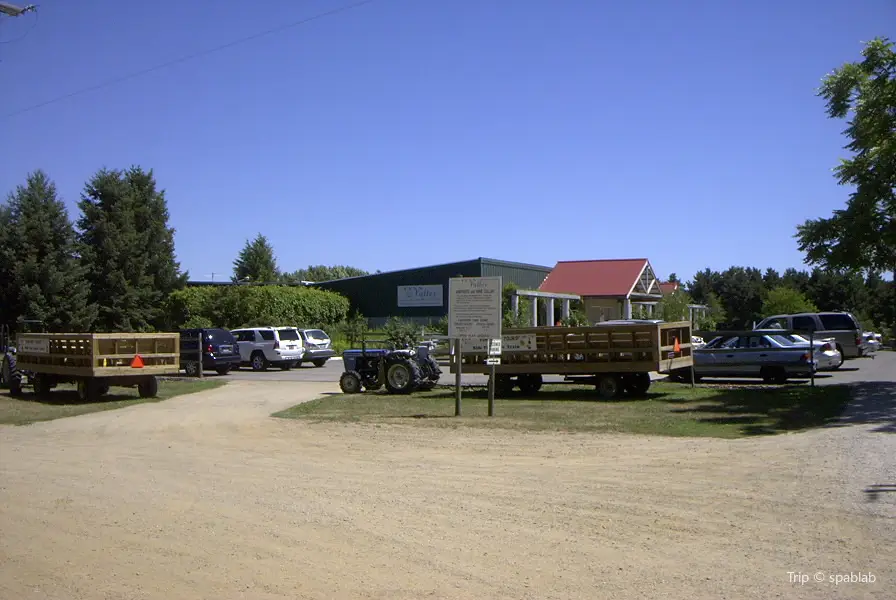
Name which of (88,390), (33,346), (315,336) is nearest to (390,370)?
(88,390)

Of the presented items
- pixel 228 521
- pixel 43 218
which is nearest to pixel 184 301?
pixel 43 218

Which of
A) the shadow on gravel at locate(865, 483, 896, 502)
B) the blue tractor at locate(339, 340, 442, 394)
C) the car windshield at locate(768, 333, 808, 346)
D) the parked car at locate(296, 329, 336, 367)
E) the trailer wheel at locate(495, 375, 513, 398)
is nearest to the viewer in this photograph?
the shadow on gravel at locate(865, 483, 896, 502)

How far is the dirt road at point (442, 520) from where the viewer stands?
600cm

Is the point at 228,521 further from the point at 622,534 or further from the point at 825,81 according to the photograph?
the point at 825,81

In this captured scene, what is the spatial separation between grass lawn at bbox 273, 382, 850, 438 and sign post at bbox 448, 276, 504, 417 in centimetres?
142

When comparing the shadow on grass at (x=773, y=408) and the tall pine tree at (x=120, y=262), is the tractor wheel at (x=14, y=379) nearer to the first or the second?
the shadow on grass at (x=773, y=408)

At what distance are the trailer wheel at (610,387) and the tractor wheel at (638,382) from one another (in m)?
0.38

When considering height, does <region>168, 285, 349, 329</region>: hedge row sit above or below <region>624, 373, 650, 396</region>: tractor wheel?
above

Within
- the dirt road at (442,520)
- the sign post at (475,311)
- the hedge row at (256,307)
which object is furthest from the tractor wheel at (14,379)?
the hedge row at (256,307)

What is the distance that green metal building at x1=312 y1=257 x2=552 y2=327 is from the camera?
48250 millimetres

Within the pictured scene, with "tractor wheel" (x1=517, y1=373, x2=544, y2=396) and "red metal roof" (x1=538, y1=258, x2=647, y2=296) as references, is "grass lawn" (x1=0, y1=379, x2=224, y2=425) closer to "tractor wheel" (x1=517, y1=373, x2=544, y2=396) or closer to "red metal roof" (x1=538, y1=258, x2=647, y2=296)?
"tractor wheel" (x1=517, y1=373, x2=544, y2=396)

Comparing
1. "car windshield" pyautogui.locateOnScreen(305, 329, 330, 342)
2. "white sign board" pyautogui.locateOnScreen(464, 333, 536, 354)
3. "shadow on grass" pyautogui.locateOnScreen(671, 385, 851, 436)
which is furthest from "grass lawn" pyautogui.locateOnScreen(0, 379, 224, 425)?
"shadow on grass" pyautogui.locateOnScreen(671, 385, 851, 436)

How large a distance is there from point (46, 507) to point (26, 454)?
14.7ft

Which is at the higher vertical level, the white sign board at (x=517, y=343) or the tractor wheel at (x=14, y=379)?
the white sign board at (x=517, y=343)
